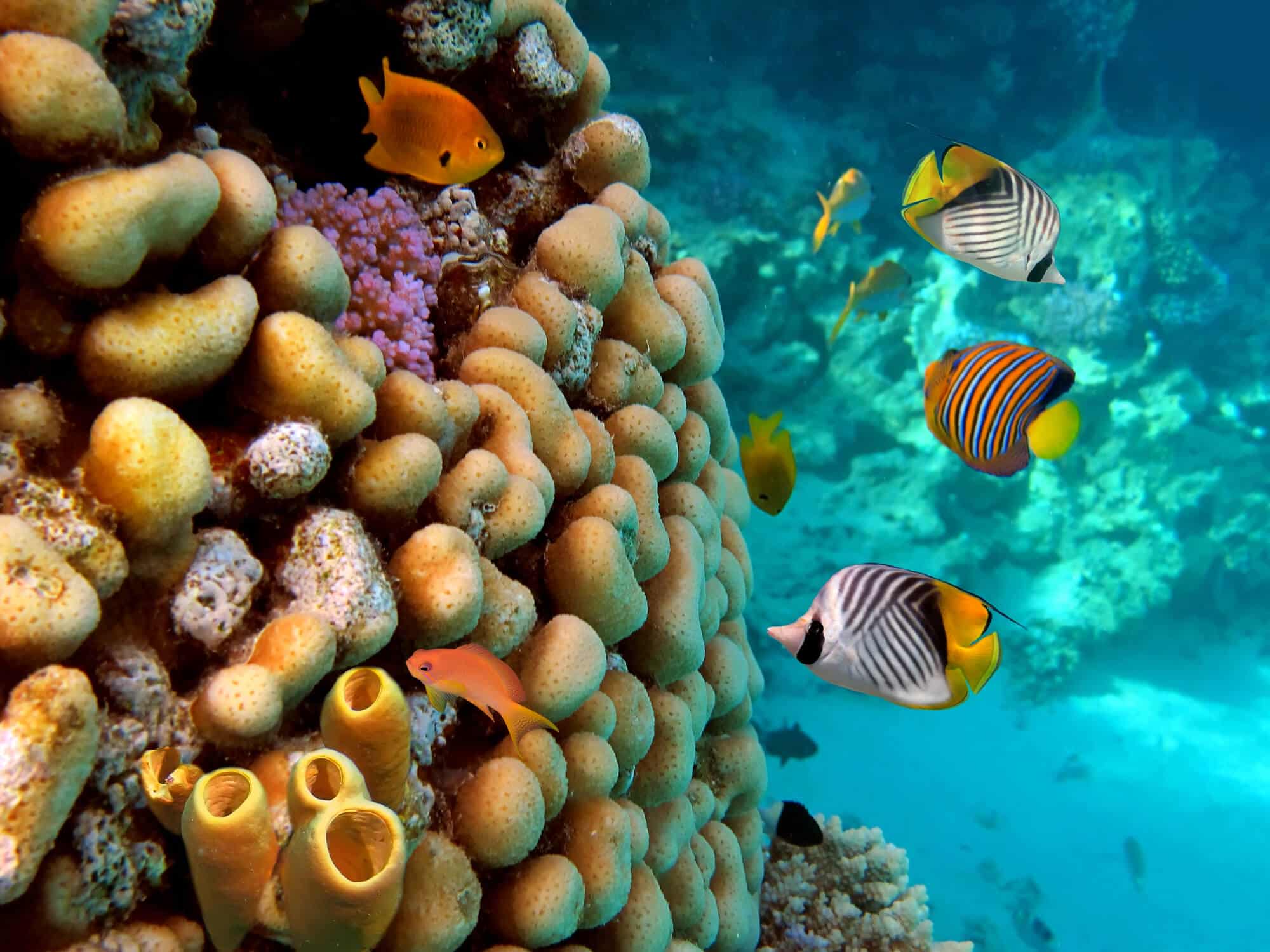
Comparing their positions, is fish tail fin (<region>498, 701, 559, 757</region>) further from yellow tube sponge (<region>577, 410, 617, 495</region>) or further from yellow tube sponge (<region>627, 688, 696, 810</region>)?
yellow tube sponge (<region>577, 410, 617, 495</region>)

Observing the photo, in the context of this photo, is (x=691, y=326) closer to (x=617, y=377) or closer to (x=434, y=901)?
(x=617, y=377)

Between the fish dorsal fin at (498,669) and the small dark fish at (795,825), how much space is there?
8.07 feet

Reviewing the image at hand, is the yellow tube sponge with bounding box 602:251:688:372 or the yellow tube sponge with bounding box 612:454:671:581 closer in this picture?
the yellow tube sponge with bounding box 612:454:671:581

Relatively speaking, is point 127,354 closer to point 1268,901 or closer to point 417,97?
point 417,97

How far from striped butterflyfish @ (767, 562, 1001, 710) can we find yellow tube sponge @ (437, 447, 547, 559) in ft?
2.34

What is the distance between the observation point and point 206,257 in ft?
5.17

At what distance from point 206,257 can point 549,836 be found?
66.3 inches

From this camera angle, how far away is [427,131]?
7.05 ft

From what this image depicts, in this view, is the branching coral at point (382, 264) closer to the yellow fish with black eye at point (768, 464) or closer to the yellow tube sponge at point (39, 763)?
the yellow tube sponge at point (39, 763)

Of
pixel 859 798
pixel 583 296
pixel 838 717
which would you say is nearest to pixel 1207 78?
pixel 838 717

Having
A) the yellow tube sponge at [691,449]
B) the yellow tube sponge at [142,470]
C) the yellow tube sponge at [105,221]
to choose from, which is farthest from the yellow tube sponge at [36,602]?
the yellow tube sponge at [691,449]

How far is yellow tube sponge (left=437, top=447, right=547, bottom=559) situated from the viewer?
1867 mm

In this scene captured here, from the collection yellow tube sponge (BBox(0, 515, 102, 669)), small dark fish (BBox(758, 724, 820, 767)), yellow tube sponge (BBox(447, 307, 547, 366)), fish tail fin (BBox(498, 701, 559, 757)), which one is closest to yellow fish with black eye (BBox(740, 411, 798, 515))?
yellow tube sponge (BBox(447, 307, 547, 366))

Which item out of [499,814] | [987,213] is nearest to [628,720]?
[499,814]
